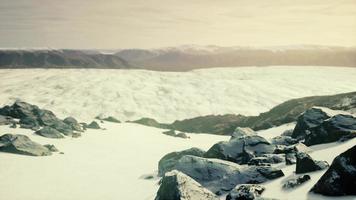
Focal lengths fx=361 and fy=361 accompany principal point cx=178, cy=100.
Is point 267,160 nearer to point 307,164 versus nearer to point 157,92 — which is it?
point 307,164

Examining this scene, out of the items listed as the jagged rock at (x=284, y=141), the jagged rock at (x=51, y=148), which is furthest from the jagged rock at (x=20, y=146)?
the jagged rock at (x=284, y=141)

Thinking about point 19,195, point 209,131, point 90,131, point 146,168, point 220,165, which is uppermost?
point 220,165

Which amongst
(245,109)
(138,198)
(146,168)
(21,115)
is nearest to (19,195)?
(138,198)

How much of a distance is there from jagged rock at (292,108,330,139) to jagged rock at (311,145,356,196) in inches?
316

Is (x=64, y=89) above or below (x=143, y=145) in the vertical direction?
below

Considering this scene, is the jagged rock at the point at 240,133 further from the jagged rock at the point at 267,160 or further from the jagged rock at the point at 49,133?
the jagged rock at the point at 49,133

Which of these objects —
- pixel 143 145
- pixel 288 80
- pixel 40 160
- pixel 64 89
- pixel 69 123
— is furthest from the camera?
pixel 288 80

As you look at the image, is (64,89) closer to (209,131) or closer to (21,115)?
(209,131)

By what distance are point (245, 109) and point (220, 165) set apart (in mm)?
64246

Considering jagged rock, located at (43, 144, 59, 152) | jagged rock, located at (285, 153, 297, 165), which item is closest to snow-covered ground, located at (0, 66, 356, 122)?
jagged rock, located at (43, 144, 59, 152)

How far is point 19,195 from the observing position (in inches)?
525

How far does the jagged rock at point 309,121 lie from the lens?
1720 centimetres

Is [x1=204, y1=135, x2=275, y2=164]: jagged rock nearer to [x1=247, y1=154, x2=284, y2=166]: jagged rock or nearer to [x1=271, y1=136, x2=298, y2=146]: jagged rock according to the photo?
[x1=247, y1=154, x2=284, y2=166]: jagged rock

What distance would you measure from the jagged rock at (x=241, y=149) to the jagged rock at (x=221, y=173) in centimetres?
229
